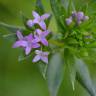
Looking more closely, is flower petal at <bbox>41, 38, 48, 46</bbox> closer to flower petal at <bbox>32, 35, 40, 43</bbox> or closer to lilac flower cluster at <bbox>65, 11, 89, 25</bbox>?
flower petal at <bbox>32, 35, 40, 43</bbox>

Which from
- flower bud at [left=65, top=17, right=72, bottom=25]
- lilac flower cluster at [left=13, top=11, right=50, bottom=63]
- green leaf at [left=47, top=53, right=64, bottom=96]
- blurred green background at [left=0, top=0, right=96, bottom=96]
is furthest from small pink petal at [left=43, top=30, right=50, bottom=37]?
blurred green background at [left=0, top=0, right=96, bottom=96]

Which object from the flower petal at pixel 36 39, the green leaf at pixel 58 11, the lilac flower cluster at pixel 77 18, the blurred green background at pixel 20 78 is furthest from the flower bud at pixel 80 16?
the blurred green background at pixel 20 78

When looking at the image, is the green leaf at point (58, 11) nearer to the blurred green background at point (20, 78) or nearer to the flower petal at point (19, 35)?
the flower petal at point (19, 35)

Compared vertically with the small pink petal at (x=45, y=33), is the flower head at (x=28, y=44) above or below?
below

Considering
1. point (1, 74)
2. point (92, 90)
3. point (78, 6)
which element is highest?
point (78, 6)

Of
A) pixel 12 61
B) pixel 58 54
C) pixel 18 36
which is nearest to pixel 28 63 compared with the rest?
pixel 12 61

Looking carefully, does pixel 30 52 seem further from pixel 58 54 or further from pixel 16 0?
pixel 16 0

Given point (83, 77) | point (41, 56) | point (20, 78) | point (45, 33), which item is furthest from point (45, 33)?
point (20, 78)
